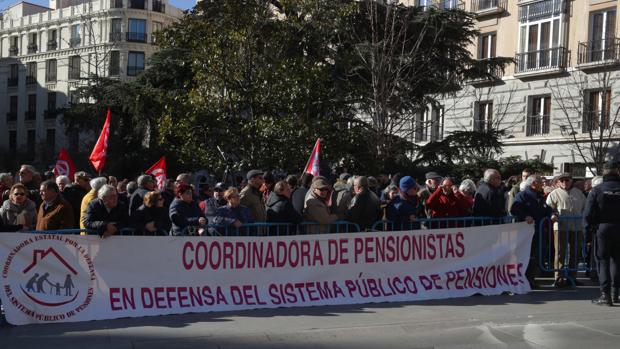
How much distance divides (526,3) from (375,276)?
1030 inches

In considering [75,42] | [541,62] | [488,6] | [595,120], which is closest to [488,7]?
[488,6]

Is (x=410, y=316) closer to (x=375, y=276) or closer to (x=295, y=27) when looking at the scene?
(x=375, y=276)

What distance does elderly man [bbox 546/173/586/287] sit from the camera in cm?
1056

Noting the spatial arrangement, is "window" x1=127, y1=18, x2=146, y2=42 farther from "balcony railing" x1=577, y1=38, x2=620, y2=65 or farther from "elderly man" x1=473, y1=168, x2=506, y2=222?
"elderly man" x1=473, y1=168, x2=506, y2=222

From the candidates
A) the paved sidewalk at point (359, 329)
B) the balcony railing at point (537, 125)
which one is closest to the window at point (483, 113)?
the balcony railing at point (537, 125)

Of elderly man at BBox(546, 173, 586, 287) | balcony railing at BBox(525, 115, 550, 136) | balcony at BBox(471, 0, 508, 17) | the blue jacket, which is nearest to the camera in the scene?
the blue jacket

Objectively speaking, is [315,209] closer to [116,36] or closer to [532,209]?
[532,209]

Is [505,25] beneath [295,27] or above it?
above

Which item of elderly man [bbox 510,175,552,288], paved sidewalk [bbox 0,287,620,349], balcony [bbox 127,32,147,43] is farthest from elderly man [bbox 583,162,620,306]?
balcony [bbox 127,32,147,43]

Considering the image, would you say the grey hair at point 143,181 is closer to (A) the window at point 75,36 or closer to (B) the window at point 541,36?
(B) the window at point 541,36

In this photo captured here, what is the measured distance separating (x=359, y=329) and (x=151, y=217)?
9.34 feet

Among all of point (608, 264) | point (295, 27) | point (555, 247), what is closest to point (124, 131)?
point (295, 27)

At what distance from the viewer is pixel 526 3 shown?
32.1 m

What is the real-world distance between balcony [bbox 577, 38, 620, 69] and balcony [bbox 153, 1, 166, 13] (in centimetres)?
4567
